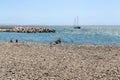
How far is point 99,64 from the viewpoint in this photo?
21.7 m

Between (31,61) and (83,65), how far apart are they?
12.9ft

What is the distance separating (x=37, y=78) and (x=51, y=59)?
7612 millimetres

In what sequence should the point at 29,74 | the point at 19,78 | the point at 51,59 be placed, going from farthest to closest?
the point at 51,59 → the point at 29,74 → the point at 19,78

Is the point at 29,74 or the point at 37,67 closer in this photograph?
the point at 29,74

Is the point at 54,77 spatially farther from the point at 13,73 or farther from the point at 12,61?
the point at 12,61

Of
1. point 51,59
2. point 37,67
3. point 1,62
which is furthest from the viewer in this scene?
Answer: point 51,59

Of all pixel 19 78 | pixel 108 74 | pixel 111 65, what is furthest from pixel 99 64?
pixel 19 78

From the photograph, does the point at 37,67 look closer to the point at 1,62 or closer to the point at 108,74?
the point at 1,62

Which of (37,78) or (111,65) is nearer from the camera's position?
(37,78)

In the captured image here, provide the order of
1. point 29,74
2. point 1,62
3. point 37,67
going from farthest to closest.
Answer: point 1,62 → point 37,67 → point 29,74


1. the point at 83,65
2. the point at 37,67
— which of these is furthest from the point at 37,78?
the point at 83,65

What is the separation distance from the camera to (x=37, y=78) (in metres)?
16.3

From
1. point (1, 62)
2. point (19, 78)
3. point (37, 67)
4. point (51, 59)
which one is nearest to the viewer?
point (19, 78)

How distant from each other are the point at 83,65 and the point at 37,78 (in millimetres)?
5424
